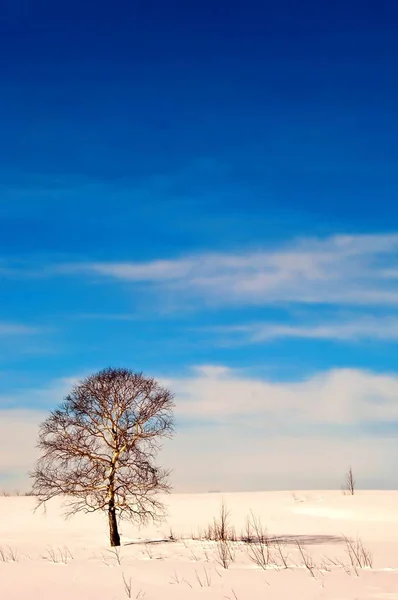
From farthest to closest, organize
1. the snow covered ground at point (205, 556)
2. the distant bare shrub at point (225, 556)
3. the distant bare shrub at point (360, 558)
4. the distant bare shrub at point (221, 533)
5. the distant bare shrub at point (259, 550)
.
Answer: the distant bare shrub at point (221, 533) < the distant bare shrub at point (259, 550) < the distant bare shrub at point (225, 556) < the distant bare shrub at point (360, 558) < the snow covered ground at point (205, 556)

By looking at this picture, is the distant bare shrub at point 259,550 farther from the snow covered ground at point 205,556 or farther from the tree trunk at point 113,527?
the tree trunk at point 113,527

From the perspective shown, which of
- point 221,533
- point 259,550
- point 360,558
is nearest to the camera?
point 360,558

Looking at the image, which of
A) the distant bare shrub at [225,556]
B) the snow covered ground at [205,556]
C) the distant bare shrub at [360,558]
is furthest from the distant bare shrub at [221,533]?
the distant bare shrub at [360,558]

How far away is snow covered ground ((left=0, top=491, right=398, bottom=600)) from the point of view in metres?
12.5

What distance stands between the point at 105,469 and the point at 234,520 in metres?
24.1

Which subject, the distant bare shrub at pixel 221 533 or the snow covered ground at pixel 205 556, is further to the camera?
the distant bare shrub at pixel 221 533

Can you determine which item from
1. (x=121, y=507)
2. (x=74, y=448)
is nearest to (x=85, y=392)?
(x=74, y=448)

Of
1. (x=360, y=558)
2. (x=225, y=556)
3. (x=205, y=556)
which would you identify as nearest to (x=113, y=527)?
(x=205, y=556)

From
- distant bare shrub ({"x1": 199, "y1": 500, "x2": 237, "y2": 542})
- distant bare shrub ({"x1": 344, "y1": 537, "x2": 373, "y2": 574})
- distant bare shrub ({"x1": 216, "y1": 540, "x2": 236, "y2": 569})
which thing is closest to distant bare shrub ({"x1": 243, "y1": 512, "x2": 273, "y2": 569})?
distant bare shrub ({"x1": 216, "y1": 540, "x2": 236, "y2": 569})

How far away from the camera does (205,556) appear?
70.6 ft

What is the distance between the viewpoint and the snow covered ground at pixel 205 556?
1255cm

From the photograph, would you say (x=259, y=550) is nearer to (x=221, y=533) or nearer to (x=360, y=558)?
(x=360, y=558)

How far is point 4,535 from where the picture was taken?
3981 centimetres

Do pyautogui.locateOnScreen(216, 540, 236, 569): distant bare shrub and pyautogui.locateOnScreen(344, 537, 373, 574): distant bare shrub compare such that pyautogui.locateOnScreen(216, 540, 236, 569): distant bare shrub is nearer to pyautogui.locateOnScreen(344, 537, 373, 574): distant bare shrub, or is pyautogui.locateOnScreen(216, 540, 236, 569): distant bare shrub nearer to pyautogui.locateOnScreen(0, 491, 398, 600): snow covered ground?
pyautogui.locateOnScreen(0, 491, 398, 600): snow covered ground
